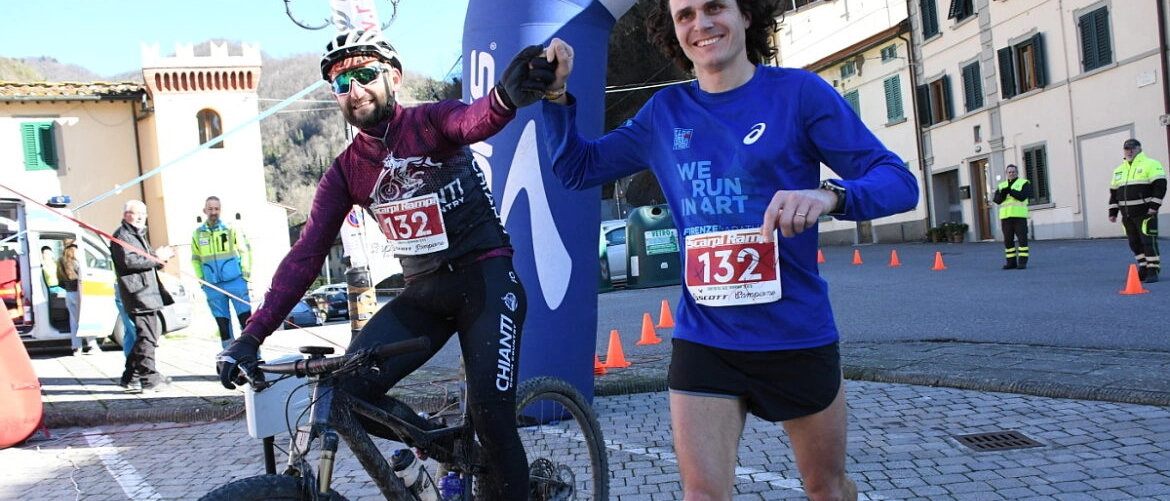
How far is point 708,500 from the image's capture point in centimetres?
268

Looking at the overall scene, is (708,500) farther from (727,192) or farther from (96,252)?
(96,252)

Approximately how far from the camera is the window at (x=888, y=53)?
120 ft

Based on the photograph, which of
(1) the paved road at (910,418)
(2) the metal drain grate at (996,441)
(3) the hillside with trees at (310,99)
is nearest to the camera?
(1) the paved road at (910,418)

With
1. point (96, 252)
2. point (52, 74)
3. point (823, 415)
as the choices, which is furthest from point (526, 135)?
point (52, 74)

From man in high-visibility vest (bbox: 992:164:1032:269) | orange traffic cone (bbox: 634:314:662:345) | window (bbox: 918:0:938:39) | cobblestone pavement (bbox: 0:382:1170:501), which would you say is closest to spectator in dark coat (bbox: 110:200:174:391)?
cobblestone pavement (bbox: 0:382:1170:501)

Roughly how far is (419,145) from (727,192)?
1.22m

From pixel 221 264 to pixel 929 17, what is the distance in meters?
29.1

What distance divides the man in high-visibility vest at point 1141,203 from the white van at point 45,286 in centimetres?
1337

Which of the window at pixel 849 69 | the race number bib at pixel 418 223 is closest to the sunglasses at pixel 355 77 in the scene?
the race number bib at pixel 418 223

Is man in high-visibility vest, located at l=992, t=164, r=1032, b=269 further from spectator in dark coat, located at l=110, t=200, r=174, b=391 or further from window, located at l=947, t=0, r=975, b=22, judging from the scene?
window, located at l=947, t=0, r=975, b=22

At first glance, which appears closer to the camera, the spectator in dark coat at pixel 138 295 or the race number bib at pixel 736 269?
the race number bib at pixel 736 269

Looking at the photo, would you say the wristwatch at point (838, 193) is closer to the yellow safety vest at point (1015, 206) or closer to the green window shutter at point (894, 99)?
the yellow safety vest at point (1015, 206)

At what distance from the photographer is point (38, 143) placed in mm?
39719

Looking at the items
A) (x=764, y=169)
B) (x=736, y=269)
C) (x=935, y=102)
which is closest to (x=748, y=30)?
(x=764, y=169)
